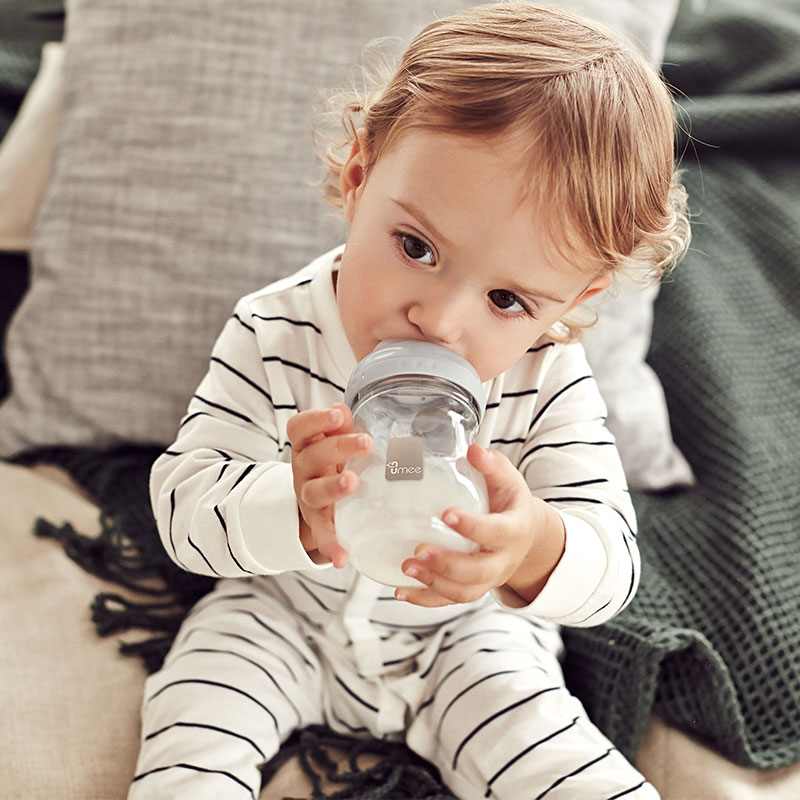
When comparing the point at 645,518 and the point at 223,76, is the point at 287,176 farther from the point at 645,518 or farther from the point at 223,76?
the point at 645,518

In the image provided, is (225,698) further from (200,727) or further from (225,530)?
(225,530)

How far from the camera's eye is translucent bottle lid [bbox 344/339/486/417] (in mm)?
596

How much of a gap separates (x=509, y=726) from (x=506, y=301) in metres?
0.35

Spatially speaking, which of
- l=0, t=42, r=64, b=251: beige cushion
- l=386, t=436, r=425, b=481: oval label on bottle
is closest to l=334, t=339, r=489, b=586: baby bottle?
l=386, t=436, r=425, b=481: oval label on bottle

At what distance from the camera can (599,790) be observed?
71 cm

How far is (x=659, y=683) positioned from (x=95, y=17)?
0.91 meters

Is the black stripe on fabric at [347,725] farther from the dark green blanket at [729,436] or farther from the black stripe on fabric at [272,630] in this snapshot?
the dark green blanket at [729,436]

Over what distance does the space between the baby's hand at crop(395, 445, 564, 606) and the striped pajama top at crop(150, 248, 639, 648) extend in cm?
9

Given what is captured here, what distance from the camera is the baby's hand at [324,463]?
0.56 meters

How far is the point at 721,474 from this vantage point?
0.99m

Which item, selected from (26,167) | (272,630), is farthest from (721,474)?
(26,167)

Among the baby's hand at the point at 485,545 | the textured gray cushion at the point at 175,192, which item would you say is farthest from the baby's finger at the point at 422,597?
the textured gray cushion at the point at 175,192

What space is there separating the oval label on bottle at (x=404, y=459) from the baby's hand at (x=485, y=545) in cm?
3

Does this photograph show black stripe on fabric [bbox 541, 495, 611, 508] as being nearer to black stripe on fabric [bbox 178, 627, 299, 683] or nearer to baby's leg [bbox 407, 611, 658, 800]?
baby's leg [bbox 407, 611, 658, 800]
